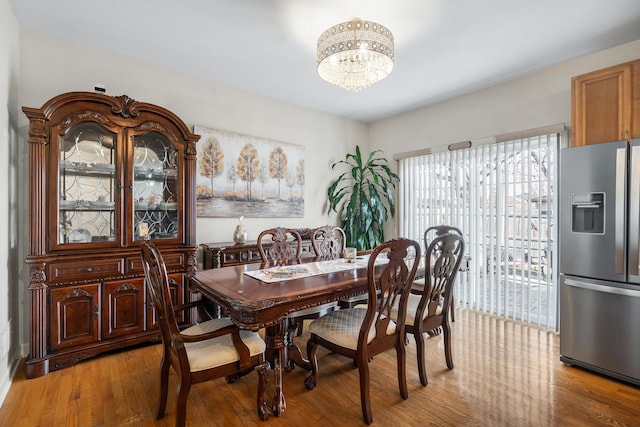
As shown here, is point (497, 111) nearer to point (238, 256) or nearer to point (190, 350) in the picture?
point (238, 256)

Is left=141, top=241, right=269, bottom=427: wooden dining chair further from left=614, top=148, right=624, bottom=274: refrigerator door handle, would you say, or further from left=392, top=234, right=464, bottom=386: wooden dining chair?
left=614, top=148, right=624, bottom=274: refrigerator door handle

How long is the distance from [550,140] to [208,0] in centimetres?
344

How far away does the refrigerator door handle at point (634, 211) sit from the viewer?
213cm

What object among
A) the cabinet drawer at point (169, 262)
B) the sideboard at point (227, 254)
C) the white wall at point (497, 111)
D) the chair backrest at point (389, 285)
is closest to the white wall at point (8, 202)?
the cabinet drawer at point (169, 262)

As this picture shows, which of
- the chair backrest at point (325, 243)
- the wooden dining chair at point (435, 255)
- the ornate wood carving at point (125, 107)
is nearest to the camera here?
the ornate wood carving at point (125, 107)

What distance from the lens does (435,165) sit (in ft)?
13.8

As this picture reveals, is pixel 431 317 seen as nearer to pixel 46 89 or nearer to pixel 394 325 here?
pixel 394 325

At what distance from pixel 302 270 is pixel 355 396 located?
93cm

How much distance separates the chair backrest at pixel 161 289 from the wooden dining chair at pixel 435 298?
1.35 metres

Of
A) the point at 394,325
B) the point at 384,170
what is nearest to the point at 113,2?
the point at 394,325

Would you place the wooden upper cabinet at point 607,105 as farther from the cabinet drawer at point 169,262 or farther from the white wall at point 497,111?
the cabinet drawer at point 169,262

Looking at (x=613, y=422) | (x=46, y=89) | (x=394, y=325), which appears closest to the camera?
(x=613, y=422)

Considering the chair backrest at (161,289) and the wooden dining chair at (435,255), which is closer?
the chair backrest at (161,289)

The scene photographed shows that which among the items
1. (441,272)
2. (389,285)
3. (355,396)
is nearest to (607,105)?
(441,272)
